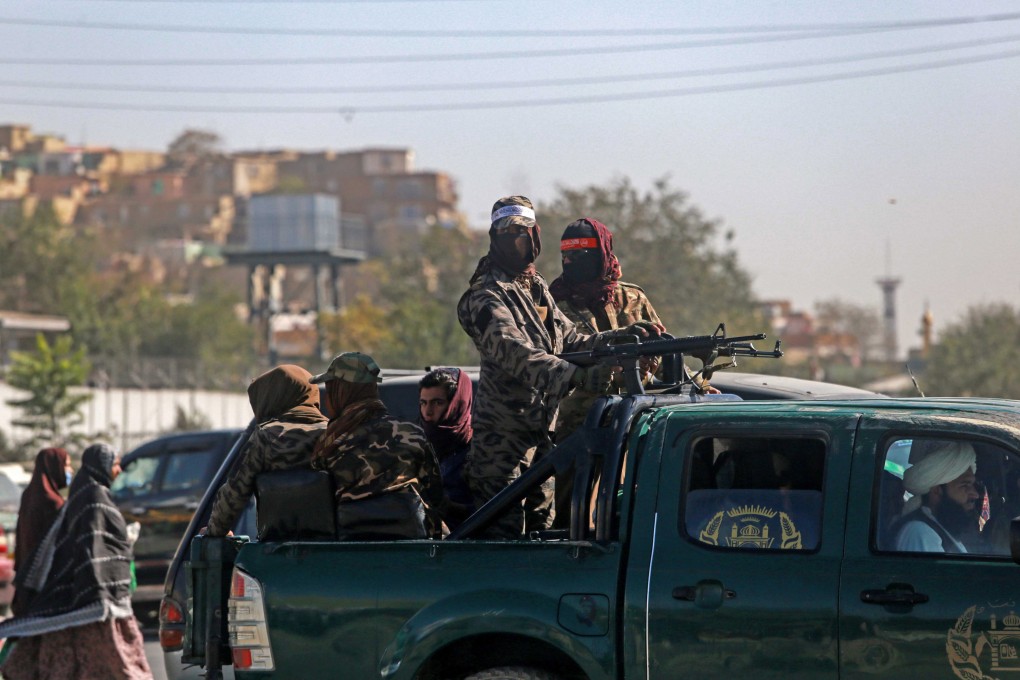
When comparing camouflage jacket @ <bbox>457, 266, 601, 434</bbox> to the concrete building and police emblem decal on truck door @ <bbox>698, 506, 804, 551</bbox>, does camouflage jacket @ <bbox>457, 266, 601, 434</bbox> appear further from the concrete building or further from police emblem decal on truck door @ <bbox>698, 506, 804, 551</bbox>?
the concrete building

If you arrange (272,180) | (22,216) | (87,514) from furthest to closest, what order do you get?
(272,180)
(22,216)
(87,514)

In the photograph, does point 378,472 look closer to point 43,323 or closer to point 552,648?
point 552,648

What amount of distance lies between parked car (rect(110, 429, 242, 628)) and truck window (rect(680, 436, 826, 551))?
30.6 feet

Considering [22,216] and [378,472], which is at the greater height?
[22,216]

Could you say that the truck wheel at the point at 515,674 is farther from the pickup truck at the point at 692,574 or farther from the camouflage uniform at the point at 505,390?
the camouflage uniform at the point at 505,390

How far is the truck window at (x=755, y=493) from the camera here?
17.9 ft

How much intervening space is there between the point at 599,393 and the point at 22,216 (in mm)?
73634

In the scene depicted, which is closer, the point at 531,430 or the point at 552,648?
the point at 552,648

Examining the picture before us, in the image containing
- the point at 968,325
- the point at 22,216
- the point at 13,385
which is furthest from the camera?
the point at 22,216

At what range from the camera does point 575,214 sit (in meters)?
56.5

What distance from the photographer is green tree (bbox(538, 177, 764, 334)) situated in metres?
56.4

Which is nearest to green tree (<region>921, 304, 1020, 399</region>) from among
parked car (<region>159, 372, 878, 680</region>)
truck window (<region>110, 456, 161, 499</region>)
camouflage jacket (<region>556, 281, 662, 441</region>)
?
truck window (<region>110, 456, 161, 499</region>)

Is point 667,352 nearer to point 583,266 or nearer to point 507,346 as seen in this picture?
point 507,346

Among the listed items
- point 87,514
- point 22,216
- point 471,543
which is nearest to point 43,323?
point 22,216
